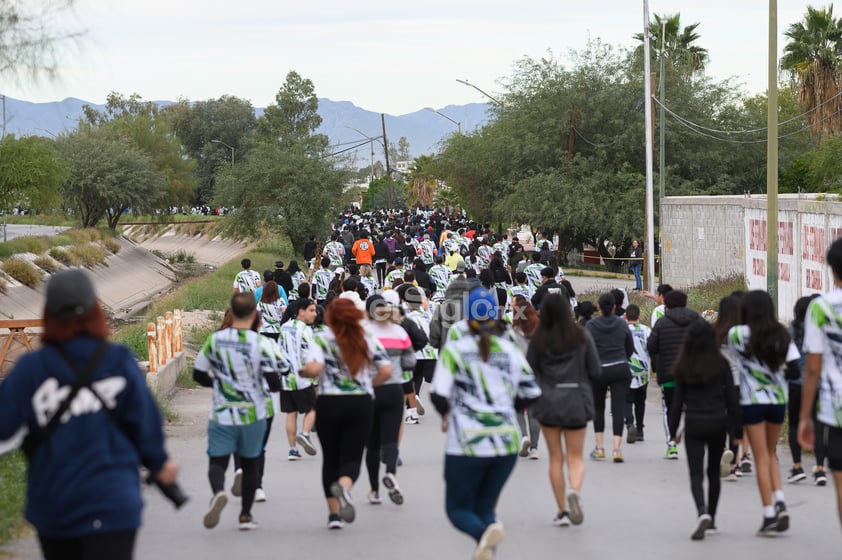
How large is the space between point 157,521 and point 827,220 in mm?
16451

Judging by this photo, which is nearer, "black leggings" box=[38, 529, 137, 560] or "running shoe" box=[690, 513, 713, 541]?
"black leggings" box=[38, 529, 137, 560]

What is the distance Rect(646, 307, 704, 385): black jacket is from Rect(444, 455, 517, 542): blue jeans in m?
4.33

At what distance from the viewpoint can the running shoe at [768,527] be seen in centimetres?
Result: 883

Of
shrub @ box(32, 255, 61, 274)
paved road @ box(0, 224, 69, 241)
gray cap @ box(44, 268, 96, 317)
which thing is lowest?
shrub @ box(32, 255, 61, 274)

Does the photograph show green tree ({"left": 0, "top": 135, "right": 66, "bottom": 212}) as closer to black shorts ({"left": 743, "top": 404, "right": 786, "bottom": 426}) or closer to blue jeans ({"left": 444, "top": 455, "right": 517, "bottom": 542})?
black shorts ({"left": 743, "top": 404, "right": 786, "bottom": 426})

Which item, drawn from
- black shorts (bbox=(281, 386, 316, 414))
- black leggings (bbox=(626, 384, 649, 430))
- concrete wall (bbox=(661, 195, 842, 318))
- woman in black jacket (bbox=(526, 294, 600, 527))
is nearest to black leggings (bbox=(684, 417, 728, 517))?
woman in black jacket (bbox=(526, 294, 600, 527))

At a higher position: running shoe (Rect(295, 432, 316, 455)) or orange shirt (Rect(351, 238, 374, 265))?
orange shirt (Rect(351, 238, 374, 265))

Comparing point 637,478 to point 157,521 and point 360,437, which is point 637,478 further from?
point 157,521

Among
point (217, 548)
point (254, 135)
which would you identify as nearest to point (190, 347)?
point (217, 548)

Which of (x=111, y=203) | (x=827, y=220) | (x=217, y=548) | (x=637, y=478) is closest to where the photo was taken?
(x=217, y=548)

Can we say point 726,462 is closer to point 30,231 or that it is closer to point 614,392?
point 614,392

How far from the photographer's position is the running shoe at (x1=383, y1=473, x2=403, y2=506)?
10031mm

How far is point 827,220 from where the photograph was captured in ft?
75.2

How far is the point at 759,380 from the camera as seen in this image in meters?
8.99
